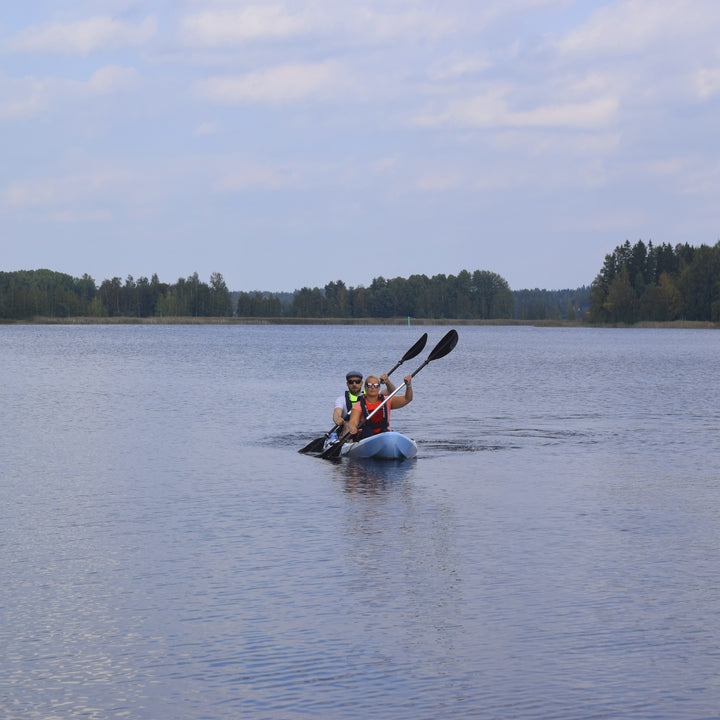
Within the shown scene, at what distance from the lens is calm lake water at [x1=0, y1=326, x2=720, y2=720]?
8.72 metres

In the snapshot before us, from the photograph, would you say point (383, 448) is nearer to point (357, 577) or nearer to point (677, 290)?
point (357, 577)

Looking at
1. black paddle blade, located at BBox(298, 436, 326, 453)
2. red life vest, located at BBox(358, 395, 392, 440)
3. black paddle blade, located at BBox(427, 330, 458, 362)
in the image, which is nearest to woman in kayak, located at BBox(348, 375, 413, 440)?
red life vest, located at BBox(358, 395, 392, 440)

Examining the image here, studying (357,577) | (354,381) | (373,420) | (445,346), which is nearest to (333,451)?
(373,420)

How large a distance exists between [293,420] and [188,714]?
25.3 meters

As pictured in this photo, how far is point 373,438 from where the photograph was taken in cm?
2334

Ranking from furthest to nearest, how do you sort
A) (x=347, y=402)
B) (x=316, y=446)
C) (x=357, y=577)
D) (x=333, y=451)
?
(x=316, y=446) → (x=347, y=402) → (x=333, y=451) → (x=357, y=577)

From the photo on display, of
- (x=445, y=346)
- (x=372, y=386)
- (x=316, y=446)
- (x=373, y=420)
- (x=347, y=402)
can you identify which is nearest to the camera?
(x=372, y=386)

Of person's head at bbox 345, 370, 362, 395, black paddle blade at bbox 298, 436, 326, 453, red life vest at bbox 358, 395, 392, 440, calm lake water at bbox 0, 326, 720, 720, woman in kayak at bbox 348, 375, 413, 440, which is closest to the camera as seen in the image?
calm lake water at bbox 0, 326, 720, 720

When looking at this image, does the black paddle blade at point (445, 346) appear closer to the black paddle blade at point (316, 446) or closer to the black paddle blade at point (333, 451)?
the black paddle blade at point (316, 446)

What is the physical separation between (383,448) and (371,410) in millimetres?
930

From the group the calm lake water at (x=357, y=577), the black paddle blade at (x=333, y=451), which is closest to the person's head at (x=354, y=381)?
the black paddle blade at (x=333, y=451)

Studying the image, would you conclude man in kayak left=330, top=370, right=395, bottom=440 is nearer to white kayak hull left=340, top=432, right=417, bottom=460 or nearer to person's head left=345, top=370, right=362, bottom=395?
person's head left=345, top=370, right=362, bottom=395

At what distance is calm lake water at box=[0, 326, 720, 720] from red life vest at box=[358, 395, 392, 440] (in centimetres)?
80

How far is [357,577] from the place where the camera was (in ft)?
40.9
